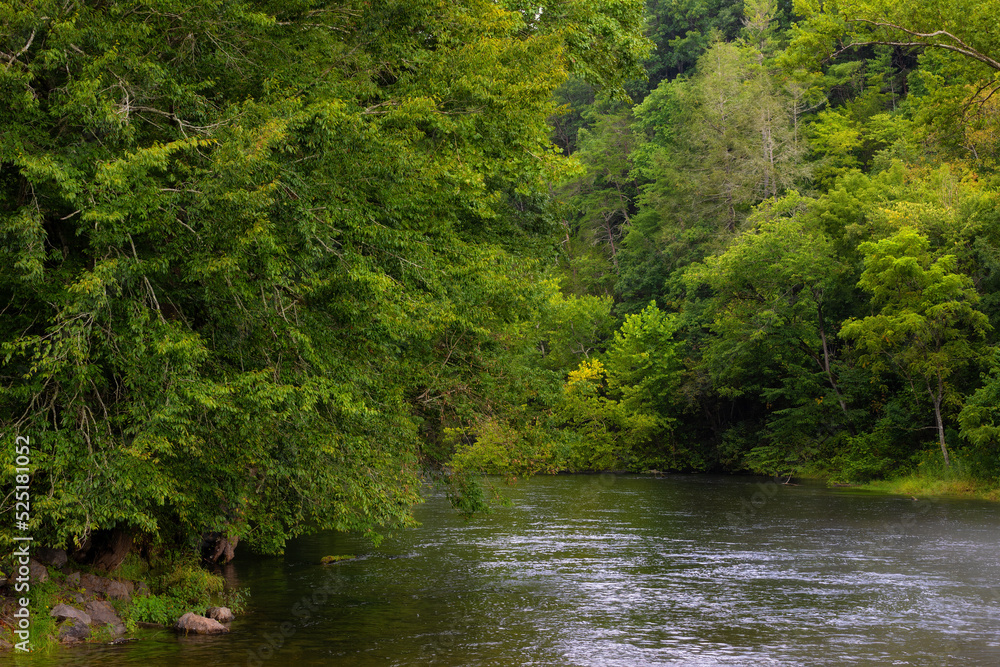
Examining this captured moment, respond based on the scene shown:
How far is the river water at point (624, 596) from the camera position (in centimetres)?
1173

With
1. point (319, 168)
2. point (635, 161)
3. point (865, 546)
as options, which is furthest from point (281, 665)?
point (635, 161)

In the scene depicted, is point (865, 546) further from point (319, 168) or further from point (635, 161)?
point (635, 161)

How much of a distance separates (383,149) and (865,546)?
15756 millimetres

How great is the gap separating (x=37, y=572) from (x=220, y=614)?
8.66ft

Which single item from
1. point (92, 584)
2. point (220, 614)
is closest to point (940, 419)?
point (220, 614)

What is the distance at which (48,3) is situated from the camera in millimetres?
9523

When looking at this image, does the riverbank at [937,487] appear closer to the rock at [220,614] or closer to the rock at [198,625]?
the rock at [220,614]

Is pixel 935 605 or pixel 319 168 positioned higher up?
pixel 319 168

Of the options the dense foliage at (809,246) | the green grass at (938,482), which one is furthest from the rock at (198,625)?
the green grass at (938,482)

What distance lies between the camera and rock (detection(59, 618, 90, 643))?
458 inches

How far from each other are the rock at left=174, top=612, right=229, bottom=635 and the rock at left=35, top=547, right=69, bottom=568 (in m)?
1.81

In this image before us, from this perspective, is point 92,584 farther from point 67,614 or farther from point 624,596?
point 624,596

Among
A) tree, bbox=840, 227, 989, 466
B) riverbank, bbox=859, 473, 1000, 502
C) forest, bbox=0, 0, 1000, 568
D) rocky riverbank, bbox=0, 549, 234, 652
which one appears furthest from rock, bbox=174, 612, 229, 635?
tree, bbox=840, 227, 989, 466

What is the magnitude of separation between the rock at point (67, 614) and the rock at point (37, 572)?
0.41 metres
